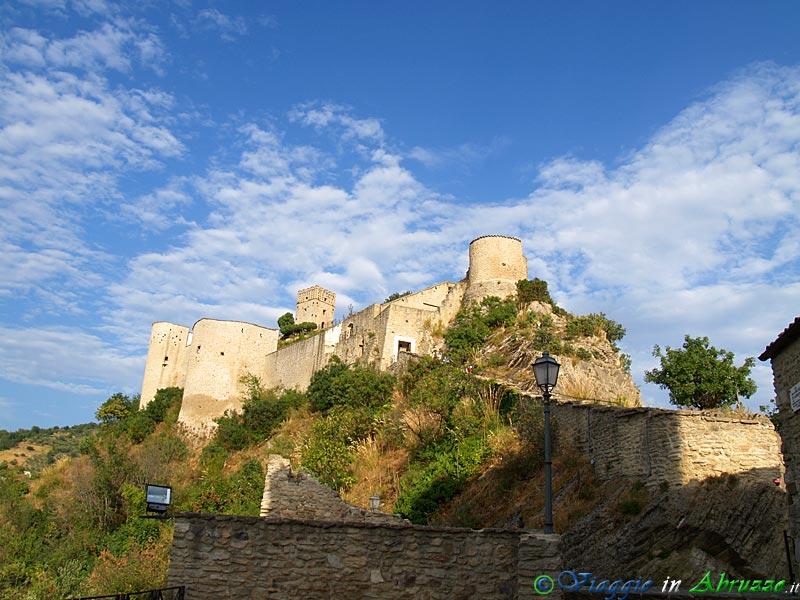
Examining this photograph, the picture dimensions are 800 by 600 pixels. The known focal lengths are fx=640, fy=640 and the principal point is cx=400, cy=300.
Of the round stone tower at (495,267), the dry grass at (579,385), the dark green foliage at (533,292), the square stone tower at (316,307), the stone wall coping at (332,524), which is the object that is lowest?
the stone wall coping at (332,524)

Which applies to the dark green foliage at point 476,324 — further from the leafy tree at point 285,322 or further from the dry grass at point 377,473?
the leafy tree at point 285,322

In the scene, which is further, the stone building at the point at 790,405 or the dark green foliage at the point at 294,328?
the dark green foliage at the point at 294,328

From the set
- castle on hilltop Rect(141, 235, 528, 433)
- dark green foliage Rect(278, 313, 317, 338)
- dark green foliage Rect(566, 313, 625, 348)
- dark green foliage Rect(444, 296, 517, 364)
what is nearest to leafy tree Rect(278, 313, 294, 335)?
dark green foliage Rect(278, 313, 317, 338)

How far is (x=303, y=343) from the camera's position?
39.5 meters

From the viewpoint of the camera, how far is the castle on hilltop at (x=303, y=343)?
33.6 metres

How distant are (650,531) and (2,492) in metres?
38.5

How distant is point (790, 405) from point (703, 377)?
36.4ft

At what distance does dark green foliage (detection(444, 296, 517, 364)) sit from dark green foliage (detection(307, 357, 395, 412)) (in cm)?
335

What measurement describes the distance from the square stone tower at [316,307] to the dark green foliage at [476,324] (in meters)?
30.1

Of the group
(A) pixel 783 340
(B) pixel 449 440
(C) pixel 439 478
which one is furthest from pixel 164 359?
(A) pixel 783 340

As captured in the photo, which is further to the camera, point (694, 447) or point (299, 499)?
point (299, 499)

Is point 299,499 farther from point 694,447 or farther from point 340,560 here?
point 694,447

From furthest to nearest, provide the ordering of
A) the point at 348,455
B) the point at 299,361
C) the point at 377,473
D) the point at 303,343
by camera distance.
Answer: the point at 303,343
the point at 299,361
the point at 348,455
the point at 377,473

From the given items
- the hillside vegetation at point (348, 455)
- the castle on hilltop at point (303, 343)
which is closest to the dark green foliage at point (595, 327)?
the hillside vegetation at point (348, 455)
